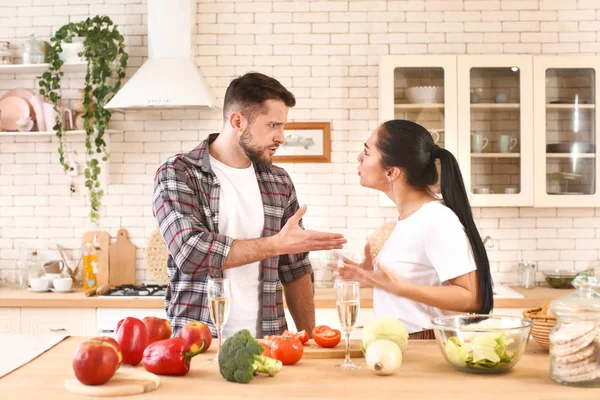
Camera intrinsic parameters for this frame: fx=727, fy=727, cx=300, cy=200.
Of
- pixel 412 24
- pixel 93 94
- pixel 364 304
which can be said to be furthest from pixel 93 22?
pixel 364 304

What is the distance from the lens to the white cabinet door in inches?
173

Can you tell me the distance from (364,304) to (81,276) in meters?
2.03

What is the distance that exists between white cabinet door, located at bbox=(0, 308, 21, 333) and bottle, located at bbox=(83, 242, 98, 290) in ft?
1.62

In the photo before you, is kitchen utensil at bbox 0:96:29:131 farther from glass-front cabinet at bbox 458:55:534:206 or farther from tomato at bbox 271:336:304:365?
tomato at bbox 271:336:304:365

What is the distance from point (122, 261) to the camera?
4.98m

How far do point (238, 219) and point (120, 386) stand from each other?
4.10ft

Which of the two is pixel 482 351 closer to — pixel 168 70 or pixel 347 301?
pixel 347 301

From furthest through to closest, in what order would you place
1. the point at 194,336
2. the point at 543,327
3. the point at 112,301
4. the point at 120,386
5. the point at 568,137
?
1. the point at 568,137
2. the point at 112,301
3. the point at 543,327
4. the point at 194,336
5. the point at 120,386

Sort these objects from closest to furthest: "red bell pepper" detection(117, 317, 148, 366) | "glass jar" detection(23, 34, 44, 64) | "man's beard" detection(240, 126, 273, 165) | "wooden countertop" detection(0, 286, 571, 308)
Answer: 1. "red bell pepper" detection(117, 317, 148, 366)
2. "man's beard" detection(240, 126, 273, 165)
3. "wooden countertop" detection(0, 286, 571, 308)
4. "glass jar" detection(23, 34, 44, 64)

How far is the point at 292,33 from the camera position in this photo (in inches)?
195

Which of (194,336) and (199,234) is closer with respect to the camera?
(194,336)

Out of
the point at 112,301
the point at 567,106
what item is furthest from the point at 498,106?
the point at 112,301

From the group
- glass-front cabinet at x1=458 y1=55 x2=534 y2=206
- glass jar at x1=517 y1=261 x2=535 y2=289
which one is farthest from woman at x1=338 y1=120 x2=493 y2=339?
glass jar at x1=517 y1=261 x2=535 y2=289

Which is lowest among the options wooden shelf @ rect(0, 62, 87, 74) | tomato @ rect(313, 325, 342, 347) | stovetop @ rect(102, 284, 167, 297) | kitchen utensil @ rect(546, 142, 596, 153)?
Answer: stovetop @ rect(102, 284, 167, 297)
